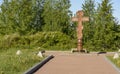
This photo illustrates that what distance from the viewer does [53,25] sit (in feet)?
139

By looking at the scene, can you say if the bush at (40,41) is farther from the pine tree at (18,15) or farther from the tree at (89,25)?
the pine tree at (18,15)

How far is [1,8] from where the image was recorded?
46031 millimetres

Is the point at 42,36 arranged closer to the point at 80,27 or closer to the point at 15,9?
the point at 80,27

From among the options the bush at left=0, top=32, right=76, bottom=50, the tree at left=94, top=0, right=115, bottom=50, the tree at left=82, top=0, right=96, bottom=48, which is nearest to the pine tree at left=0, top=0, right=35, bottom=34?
the tree at left=82, top=0, right=96, bottom=48

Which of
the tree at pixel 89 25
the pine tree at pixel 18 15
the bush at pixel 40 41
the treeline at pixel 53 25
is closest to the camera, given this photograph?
the bush at pixel 40 41

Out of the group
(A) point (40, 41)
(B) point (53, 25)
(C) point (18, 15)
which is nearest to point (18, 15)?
(C) point (18, 15)

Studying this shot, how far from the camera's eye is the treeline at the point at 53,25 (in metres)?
34.3

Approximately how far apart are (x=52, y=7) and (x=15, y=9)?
4397mm

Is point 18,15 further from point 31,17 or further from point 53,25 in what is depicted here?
point 53,25

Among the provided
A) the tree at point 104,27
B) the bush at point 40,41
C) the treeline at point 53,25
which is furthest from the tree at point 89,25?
the bush at point 40,41

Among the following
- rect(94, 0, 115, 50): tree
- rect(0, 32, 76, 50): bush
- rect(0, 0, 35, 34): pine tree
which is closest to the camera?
rect(0, 32, 76, 50): bush

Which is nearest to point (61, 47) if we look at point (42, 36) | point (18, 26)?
point (42, 36)

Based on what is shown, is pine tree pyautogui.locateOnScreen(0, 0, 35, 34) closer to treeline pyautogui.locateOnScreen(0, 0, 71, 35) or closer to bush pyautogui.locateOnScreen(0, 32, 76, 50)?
treeline pyautogui.locateOnScreen(0, 0, 71, 35)

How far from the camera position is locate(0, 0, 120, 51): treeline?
34281 millimetres
